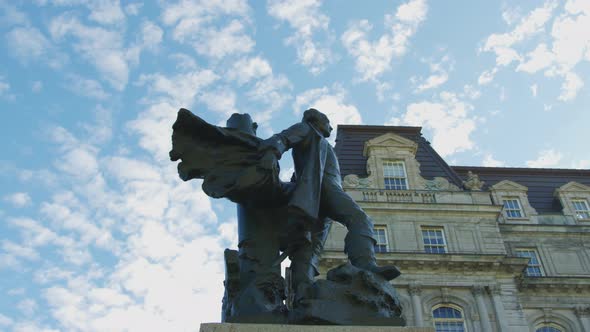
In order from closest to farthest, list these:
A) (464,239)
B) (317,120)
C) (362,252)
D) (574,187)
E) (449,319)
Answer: (362,252), (317,120), (449,319), (464,239), (574,187)

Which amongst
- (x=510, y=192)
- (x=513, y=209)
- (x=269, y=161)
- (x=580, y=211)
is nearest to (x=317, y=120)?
(x=269, y=161)

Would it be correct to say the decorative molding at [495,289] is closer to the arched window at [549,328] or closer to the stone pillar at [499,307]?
the stone pillar at [499,307]

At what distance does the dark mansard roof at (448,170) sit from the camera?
3528 cm

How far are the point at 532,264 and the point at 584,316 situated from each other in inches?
151

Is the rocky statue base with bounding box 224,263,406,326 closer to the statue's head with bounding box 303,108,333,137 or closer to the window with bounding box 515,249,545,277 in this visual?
the statue's head with bounding box 303,108,333,137

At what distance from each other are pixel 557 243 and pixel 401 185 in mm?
9650

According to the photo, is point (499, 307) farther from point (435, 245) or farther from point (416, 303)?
point (435, 245)

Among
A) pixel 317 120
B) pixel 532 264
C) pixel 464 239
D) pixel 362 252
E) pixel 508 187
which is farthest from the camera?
pixel 508 187

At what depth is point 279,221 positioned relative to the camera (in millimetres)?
6051

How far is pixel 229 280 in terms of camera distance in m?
5.93

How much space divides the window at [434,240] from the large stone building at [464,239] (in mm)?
50

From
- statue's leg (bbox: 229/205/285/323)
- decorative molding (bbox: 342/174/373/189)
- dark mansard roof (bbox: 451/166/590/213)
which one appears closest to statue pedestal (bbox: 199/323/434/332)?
statue's leg (bbox: 229/205/285/323)

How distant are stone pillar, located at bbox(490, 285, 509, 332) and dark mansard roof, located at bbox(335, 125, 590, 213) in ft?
24.0

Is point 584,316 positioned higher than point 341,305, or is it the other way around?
point 584,316
